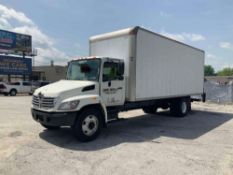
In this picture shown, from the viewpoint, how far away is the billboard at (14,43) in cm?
4044

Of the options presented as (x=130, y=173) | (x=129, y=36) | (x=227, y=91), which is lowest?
(x=130, y=173)

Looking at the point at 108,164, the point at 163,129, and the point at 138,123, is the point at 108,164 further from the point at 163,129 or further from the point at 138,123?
the point at 138,123

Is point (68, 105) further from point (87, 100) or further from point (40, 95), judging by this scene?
point (40, 95)

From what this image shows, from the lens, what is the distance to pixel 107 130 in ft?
30.3

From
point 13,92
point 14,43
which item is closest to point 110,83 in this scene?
point 13,92

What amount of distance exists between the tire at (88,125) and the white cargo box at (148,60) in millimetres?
1666

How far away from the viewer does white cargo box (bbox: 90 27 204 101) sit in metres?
8.80

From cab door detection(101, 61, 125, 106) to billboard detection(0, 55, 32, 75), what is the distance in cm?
3229

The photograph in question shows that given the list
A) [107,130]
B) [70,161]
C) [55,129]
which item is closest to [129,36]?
[107,130]

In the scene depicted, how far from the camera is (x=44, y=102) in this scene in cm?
738

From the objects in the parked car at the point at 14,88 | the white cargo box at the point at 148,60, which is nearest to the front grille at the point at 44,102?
the white cargo box at the point at 148,60

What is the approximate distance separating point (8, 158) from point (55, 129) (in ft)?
9.89

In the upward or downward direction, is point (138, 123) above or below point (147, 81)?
below

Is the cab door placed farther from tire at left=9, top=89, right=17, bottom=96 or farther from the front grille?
tire at left=9, top=89, right=17, bottom=96
